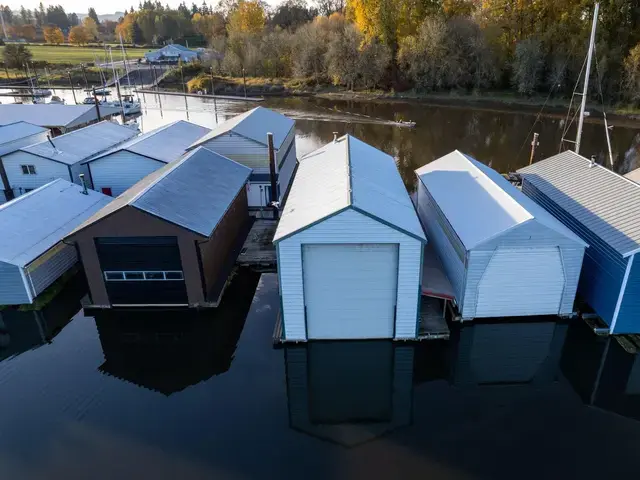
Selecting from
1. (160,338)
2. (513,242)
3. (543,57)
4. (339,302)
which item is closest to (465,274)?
(513,242)

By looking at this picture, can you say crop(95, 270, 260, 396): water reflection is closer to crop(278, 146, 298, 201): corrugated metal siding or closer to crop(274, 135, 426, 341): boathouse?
crop(274, 135, 426, 341): boathouse

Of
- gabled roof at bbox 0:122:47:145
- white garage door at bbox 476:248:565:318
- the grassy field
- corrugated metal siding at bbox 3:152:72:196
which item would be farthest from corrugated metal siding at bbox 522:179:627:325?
the grassy field

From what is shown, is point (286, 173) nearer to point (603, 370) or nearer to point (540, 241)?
point (540, 241)

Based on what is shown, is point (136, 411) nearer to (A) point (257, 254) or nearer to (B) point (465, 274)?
(A) point (257, 254)

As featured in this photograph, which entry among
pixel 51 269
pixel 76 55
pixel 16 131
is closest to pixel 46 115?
pixel 16 131

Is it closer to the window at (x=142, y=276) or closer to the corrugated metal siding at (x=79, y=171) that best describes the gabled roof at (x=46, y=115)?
the corrugated metal siding at (x=79, y=171)

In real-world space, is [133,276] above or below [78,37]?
below
